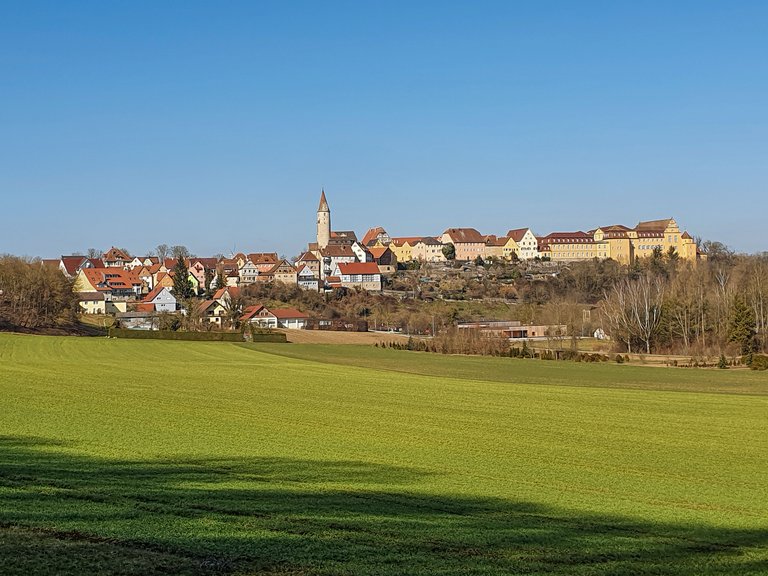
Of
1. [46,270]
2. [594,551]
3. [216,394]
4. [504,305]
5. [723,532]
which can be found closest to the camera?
[594,551]

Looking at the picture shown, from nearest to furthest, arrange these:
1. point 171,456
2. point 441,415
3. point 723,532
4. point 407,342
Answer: point 723,532 → point 171,456 → point 441,415 → point 407,342

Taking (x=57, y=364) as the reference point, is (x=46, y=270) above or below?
above

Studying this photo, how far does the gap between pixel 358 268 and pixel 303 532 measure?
178761 millimetres

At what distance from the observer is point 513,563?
12180 millimetres

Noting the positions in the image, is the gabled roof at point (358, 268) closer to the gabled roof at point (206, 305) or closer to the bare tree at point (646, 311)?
the gabled roof at point (206, 305)

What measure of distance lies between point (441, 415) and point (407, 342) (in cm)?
6395

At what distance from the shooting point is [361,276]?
189250 millimetres

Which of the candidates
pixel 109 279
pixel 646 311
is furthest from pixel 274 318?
pixel 646 311

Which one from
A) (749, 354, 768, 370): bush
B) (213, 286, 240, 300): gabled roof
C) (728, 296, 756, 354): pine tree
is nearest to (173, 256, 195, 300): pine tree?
(213, 286, 240, 300): gabled roof

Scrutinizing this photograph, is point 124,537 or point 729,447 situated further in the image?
point 729,447

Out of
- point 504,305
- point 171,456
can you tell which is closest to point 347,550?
point 171,456

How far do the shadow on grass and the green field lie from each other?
50mm

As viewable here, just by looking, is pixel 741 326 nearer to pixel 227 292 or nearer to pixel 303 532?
pixel 303 532

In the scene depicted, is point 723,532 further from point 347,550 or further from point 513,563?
point 347,550
